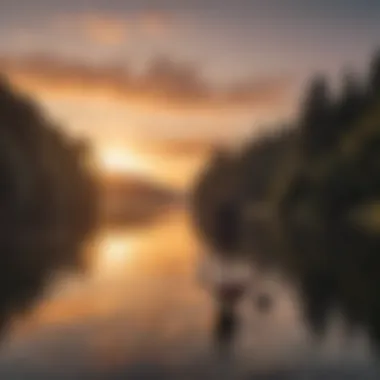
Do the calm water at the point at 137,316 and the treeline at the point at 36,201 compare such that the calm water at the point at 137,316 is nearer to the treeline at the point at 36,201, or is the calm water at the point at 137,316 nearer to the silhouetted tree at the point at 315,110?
the treeline at the point at 36,201

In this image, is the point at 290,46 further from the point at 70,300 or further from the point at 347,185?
the point at 70,300

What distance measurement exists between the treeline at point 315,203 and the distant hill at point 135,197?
0.51 feet

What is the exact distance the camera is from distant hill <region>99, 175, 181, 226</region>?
3.29m

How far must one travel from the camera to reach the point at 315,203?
148 inches

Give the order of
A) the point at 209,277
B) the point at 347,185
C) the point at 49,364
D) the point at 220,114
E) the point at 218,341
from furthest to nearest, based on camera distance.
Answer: the point at 347,185, the point at 220,114, the point at 209,277, the point at 218,341, the point at 49,364

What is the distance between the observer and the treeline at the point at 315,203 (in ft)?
10.9

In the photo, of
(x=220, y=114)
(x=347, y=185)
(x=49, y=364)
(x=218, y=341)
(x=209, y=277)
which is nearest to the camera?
(x=49, y=364)

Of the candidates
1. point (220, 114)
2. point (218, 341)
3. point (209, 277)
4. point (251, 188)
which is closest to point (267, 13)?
point (220, 114)

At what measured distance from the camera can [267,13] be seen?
134 inches

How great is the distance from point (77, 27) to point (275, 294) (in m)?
1.60

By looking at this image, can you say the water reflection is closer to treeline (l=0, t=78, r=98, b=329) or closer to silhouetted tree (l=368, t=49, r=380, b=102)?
treeline (l=0, t=78, r=98, b=329)

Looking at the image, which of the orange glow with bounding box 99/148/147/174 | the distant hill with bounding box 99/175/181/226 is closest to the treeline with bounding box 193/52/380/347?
the distant hill with bounding box 99/175/181/226

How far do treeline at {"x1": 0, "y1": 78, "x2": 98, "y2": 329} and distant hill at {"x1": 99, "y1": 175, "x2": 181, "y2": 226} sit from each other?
8cm

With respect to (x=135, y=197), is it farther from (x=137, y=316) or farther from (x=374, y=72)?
(x=374, y=72)
